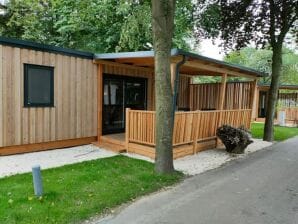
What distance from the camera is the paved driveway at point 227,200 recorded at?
416cm

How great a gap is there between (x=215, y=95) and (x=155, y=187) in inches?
327

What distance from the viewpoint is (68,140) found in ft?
29.2

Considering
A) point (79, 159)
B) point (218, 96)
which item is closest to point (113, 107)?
point (79, 159)

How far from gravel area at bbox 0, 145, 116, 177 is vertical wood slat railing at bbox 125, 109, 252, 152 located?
890mm

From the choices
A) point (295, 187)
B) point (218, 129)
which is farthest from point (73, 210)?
point (218, 129)

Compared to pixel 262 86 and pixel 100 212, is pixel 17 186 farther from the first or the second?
pixel 262 86

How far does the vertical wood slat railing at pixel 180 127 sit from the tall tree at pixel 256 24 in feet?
11.7

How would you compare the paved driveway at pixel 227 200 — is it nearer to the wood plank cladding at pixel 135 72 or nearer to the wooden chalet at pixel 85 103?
the wooden chalet at pixel 85 103

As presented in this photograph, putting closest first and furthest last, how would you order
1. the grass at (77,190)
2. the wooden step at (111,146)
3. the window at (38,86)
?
the grass at (77,190)
the window at (38,86)
the wooden step at (111,146)

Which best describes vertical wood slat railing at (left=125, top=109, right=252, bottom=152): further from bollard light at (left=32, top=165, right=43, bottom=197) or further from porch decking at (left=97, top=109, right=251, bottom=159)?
bollard light at (left=32, top=165, right=43, bottom=197)

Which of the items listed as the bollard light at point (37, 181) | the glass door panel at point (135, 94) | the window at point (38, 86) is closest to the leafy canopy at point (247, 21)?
the glass door panel at point (135, 94)

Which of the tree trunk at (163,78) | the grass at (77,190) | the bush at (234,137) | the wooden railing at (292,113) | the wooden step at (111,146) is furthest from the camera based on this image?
the wooden railing at (292,113)

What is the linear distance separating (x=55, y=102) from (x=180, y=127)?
3.51m

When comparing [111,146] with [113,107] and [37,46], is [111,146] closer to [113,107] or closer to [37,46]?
[113,107]
